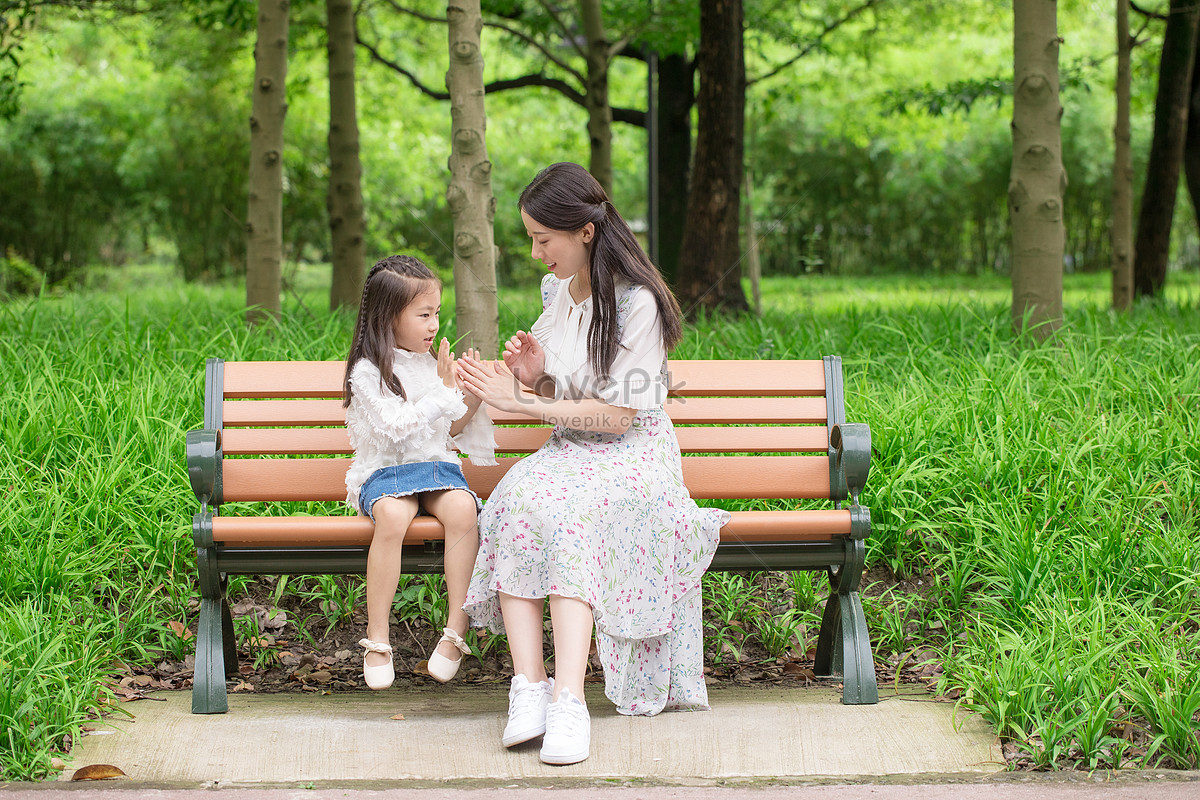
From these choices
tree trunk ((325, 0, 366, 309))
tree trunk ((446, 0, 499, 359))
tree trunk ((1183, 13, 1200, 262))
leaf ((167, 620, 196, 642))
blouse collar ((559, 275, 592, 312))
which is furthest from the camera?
tree trunk ((1183, 13, 1200, 262))

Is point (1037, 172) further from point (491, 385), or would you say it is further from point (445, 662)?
point (445, 662)

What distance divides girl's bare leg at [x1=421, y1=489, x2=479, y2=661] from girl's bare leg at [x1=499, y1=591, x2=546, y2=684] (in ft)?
0.55

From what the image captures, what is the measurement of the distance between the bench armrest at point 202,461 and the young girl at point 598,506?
2.33ft

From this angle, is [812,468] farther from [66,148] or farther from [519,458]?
[66,148]

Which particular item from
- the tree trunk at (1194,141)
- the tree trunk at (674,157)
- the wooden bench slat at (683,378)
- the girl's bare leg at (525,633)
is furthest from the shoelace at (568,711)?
the tree trunk at (1194,141)

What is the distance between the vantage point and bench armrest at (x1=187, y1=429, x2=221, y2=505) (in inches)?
106

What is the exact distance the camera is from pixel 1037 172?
5102 mm

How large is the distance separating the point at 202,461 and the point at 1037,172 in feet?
14.0

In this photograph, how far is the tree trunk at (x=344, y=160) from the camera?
21.5ft

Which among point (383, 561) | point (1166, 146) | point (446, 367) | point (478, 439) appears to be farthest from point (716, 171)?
point (383, 561)

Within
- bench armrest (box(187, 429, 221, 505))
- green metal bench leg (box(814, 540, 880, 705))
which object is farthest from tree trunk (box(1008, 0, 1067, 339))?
bench armrest (box(187, 429, 221, 505))

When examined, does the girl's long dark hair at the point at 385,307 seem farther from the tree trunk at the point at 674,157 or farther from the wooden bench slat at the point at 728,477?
the tree trunk at the point at 674,157

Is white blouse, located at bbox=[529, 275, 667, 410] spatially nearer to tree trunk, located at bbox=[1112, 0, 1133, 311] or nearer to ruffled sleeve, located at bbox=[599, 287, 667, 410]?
ruffled sleeve, located at bbox=[599, 287, 667, 410]

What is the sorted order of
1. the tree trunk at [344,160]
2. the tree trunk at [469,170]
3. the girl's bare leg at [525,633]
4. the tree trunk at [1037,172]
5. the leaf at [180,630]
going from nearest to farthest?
the girl's bare leg at [525,633] < the leaf at [180,630] < the tree trunk at [469,170] < the tree trunk at [1037,172] < the tree trunk at [344,160]
